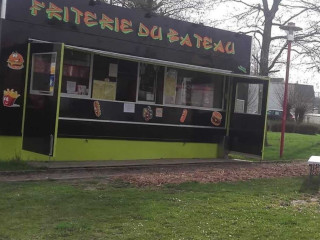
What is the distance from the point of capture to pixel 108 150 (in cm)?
1140

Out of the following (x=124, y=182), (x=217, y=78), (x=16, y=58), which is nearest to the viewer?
(x=124, y=182)

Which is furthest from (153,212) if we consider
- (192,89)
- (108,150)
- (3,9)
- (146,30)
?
(192,89)

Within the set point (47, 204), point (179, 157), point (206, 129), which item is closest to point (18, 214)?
point (47, 204)

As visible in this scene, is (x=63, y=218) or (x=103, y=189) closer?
(x=63, y=218)

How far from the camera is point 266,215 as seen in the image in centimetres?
638

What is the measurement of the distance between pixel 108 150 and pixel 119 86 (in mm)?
1612

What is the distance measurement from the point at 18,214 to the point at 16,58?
16.0ft

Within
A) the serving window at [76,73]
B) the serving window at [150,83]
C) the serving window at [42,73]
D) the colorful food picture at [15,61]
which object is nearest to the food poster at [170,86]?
the serving window at [150,83]

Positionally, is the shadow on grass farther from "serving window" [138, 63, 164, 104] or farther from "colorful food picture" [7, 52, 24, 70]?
"colorful food picture" [7, 52, 24, 70]

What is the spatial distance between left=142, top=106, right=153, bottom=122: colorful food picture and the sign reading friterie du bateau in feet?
4.60

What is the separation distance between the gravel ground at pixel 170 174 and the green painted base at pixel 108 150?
3.23 feet

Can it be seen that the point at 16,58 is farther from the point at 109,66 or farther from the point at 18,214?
the point at 18,214

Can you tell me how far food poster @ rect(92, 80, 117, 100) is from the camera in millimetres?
11250

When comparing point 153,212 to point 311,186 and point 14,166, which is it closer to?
point 311,186
